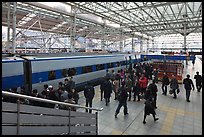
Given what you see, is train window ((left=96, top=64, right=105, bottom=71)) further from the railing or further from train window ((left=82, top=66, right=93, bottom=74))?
the railing

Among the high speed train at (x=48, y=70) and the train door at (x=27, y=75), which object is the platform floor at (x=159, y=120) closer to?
the high speed train at (x=48, y=70)

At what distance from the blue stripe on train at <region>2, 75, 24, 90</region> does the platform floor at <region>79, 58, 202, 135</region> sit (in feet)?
10.6

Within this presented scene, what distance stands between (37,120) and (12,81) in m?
5.68

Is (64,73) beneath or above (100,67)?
beneath

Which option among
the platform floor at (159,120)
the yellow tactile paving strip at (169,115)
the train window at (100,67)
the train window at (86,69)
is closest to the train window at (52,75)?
the platform floor at (159,120)

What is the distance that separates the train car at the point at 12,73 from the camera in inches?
297

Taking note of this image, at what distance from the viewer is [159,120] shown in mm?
7492

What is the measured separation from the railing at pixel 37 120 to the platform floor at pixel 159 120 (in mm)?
2436

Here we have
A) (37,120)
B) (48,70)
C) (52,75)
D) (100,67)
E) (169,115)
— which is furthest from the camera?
(100,67)

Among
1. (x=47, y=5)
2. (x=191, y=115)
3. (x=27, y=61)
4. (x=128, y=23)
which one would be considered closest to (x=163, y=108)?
(x=191, y=115)

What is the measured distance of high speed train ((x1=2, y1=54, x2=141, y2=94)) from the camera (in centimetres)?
781

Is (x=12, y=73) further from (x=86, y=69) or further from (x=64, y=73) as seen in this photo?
(x=86, y=69)

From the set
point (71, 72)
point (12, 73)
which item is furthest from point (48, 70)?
point (12, 73)

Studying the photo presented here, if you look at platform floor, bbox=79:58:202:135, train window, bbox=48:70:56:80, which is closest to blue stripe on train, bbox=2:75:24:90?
train window, bbox=48:70:56:80
